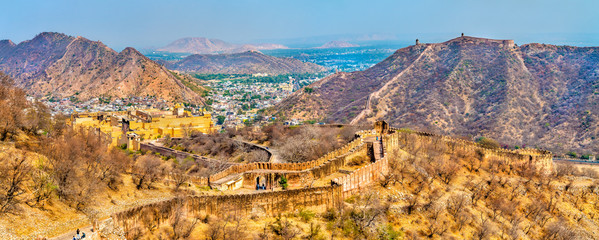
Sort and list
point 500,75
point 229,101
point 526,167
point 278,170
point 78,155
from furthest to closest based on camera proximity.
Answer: point 229,101
point 500,75
point 526,167
point 278,170
point 78,155

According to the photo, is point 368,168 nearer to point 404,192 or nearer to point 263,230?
point 404,192

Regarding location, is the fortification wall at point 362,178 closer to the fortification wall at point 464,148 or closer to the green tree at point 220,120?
the fortification wall at point 464,148

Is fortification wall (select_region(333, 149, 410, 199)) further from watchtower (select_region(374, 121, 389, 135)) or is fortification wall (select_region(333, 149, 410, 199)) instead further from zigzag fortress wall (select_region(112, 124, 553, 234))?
watchtower (select_region(374, 121, 389, 135))

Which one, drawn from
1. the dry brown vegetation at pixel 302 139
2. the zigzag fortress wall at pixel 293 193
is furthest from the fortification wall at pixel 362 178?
the dry brown vegetation at pixel 302 139

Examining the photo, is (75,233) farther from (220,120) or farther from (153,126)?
(220,120)

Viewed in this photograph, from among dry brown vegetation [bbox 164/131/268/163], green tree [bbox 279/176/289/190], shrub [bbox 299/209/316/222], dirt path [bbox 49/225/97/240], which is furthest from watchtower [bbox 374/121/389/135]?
dirt path [bbox 49/225/97/240]

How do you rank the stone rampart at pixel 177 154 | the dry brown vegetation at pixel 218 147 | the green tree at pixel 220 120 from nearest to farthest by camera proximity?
the stone rampart at pixel 177 154 → the dry brown vegetation at pixel 218 147 → the green tree at pixel 220 120

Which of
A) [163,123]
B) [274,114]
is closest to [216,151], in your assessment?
[163,123]
